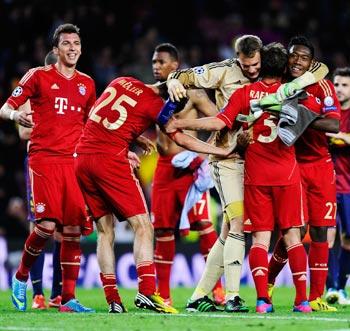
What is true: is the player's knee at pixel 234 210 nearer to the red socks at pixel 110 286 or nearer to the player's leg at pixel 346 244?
the red socks at pixel 110 286

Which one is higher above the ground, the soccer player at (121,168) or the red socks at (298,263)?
the soccer player at (121,168)

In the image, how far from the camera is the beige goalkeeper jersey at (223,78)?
33.8ft

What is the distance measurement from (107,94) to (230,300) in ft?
6.92

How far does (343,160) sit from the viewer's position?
1241 centimetres

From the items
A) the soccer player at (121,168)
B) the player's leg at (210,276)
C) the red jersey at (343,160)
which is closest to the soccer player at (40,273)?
the soccer player at (121,168)

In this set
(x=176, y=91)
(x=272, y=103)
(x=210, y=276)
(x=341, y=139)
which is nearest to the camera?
(x=176, y=91)

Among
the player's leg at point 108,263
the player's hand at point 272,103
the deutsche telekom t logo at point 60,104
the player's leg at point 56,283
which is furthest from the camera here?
the player's leg at point 56,283

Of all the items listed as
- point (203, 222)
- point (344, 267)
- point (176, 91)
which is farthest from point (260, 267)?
point (344, 267)

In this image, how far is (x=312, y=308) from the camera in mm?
10320

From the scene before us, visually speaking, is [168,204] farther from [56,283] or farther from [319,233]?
[319,233]

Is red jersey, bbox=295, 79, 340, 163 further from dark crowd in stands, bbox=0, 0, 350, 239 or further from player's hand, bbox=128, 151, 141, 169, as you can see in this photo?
dark crowd in stands, bbox=0, 0, 350, 239

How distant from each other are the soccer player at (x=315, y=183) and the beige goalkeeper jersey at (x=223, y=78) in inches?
6.6

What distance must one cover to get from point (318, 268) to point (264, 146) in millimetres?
1400

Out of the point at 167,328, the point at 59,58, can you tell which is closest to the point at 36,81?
the point at 59,58
